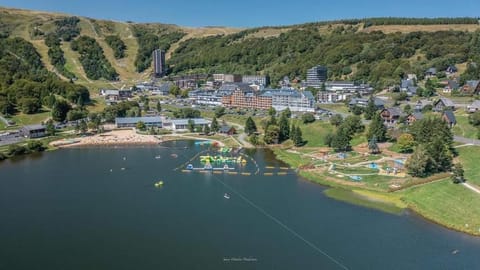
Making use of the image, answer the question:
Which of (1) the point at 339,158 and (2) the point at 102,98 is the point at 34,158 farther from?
(2) the point at 102,98

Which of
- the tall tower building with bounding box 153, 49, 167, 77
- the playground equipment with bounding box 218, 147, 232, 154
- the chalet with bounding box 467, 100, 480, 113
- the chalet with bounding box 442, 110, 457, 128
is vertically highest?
the tall tower building with bounding box 153, 49, 167, 77

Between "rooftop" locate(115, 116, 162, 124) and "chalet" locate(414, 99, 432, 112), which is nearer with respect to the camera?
"chalet" locate(414, 99, 432, 112)

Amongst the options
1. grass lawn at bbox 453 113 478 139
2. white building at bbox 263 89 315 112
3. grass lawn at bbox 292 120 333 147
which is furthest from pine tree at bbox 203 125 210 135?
grass lawn at bbox 453 113 478 139

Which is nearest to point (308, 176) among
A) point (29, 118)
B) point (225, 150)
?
point (225, 150)

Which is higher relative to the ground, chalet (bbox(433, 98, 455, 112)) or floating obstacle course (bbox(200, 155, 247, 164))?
chalet (bbox(433, 98, 455, 112))

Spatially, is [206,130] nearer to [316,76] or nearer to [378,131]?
[378,131]

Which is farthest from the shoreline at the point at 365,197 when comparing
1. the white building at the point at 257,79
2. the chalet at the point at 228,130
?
the white building at the point at 257,79

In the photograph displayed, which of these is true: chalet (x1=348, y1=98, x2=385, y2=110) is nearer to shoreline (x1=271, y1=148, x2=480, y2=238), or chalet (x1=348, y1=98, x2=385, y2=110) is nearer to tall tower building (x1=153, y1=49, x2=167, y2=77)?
shoreline (x1=271, y1=148, x2=480, y2=238)
